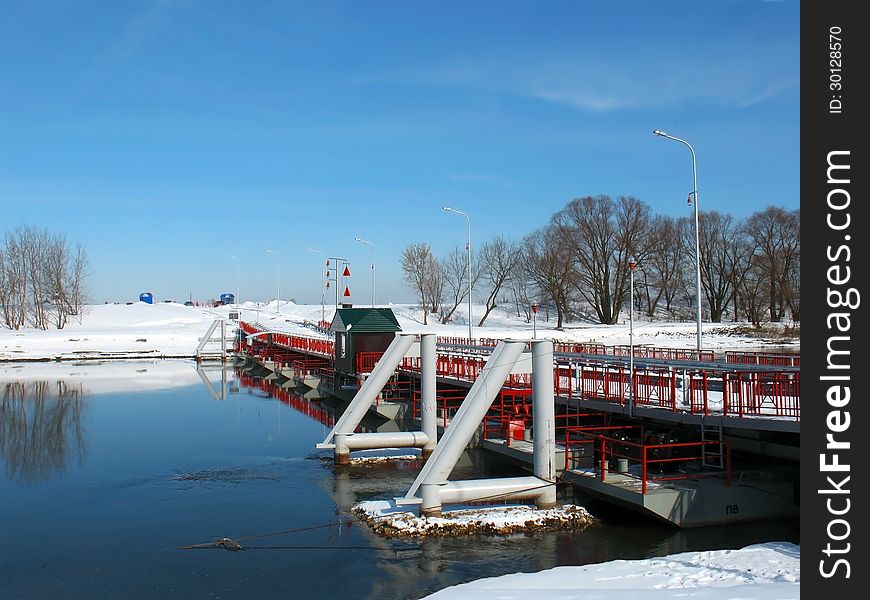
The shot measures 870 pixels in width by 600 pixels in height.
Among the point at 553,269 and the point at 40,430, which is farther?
the point at 553,269

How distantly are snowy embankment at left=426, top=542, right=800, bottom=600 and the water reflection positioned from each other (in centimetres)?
1493

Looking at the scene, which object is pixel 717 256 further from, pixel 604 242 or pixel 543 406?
pixel 543 406

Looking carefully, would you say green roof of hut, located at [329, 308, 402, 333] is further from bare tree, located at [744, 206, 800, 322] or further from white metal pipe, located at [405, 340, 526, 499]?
bare tree, located at [744, 206, 800, 322]

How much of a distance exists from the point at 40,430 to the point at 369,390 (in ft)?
45.2

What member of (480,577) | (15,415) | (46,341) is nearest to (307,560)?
(480,577)

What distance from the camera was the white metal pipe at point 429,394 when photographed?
24000 millimetres

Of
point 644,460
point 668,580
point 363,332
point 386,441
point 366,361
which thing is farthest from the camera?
point 363,332

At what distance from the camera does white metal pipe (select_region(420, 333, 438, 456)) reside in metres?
24.0

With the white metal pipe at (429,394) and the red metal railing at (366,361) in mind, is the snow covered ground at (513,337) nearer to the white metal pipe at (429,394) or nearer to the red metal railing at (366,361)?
the white metal pipe at (429,394)

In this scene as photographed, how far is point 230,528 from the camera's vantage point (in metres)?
16.1

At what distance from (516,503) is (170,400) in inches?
1034

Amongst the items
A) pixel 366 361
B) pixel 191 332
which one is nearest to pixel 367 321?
pixel 366 361

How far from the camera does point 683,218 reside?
297ft
